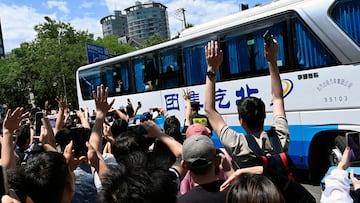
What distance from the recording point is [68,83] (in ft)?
126

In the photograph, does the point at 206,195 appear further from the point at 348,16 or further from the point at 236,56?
the point at 236,56

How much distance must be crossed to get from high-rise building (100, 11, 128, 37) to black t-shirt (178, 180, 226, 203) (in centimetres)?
12351

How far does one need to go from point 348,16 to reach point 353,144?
194 inches

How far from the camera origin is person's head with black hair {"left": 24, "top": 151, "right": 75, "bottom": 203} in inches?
84.4

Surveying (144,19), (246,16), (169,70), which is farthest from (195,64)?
(144,19)

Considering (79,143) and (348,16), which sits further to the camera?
(348,16)

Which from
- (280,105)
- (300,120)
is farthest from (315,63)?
(280,105)

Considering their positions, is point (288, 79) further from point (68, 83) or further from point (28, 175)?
point (68, 83)

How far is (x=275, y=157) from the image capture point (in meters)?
2.51

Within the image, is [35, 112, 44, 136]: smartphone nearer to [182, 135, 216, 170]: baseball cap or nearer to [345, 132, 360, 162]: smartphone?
[182, 135, 216, 170]: baseball cap

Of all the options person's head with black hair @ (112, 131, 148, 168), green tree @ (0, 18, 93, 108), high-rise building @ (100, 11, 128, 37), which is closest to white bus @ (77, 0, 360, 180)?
person's head with black hair @ (112, 131, 148, 168)

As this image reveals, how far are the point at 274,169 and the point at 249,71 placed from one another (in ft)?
19.5

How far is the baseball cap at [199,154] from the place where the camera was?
7.56 feet

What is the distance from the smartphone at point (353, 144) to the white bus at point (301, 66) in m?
3.32
